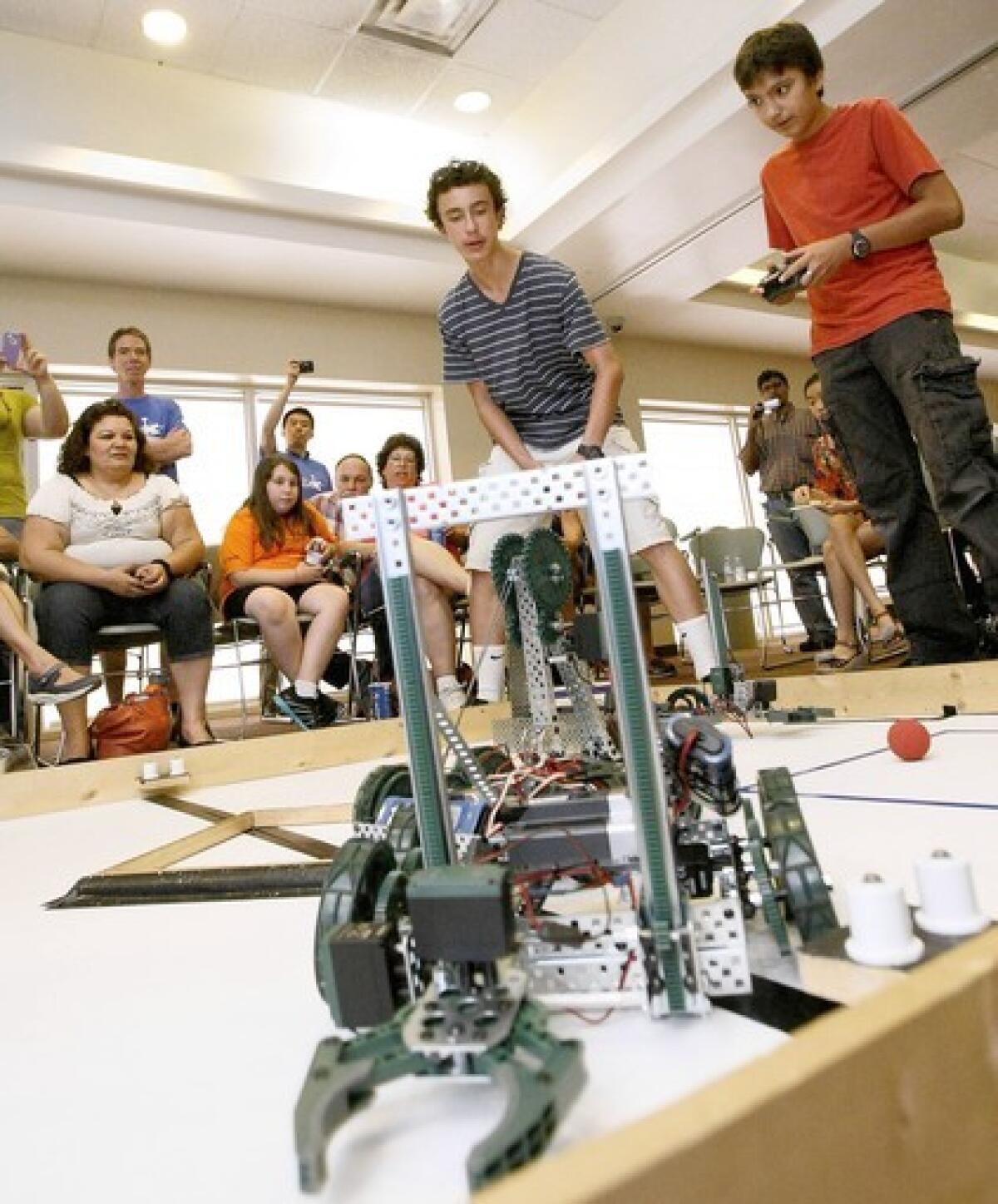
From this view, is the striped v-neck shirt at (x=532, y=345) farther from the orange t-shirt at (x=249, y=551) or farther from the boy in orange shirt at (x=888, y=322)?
the orange t-shirt at (x=249, y=551)

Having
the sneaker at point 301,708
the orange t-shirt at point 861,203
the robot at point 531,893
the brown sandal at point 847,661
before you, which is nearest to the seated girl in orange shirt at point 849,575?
the brown sandal at point 847,661

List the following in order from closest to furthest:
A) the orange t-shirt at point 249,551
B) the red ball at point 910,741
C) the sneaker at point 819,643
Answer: the red ball at point 910,741
the orange t-shirt at point 249,551
the sneaker at point 819,643

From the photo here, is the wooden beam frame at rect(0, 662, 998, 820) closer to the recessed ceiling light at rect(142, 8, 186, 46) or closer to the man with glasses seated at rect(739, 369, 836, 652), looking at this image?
Result: the man with glasses seated at rect(739, 369, 836, 652)

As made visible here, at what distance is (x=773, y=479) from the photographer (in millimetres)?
4930

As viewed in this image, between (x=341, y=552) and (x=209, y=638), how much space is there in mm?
773

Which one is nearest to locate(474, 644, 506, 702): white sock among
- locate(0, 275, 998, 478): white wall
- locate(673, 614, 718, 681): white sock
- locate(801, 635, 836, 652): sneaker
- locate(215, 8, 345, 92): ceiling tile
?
locate(673, 614, 718, 681): white sock

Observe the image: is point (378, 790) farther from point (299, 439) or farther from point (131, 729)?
point (299, 439)

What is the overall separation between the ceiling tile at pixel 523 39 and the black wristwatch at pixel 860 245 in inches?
132

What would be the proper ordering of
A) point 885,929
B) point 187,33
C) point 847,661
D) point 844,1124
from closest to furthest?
point 844,1124
point 885,929
point 847,661
point 187,33

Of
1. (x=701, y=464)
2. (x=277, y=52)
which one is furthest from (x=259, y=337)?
(x=701, y=464)

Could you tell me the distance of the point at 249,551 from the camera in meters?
3.29

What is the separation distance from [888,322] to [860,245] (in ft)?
0.60

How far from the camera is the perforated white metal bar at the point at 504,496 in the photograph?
2.09 ft

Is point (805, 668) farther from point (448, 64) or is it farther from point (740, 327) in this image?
point (740, 327)
